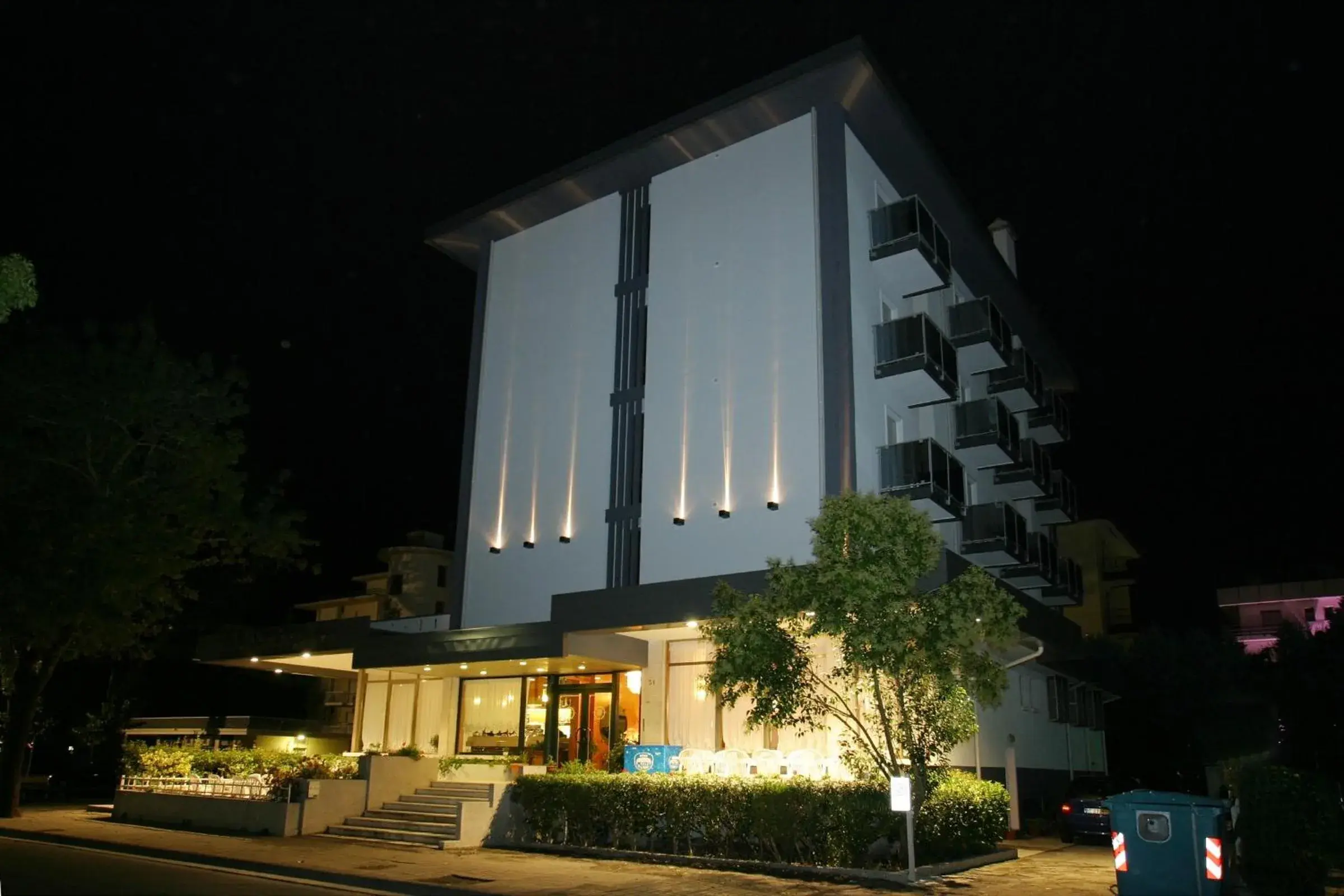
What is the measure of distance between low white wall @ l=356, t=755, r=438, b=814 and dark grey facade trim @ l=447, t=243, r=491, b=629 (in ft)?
21.1

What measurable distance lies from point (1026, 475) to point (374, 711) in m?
20.7

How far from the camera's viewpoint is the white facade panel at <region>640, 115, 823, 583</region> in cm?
2430

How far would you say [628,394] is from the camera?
A: 2777 cm

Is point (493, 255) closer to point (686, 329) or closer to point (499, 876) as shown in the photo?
point (686, 329)

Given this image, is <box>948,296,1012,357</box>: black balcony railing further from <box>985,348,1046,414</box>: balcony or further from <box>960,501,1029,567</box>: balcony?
<box>960,501,1029,567</box>: balcony

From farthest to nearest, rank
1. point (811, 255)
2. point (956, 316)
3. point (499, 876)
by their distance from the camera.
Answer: point (956, 316) < point (811, 255) < point (499, 876)

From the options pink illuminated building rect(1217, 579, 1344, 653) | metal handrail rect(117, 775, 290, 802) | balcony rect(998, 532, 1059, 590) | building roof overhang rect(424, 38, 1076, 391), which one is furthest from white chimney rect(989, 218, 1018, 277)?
pink illuminated building rect(1217, 579, 1344, 653)

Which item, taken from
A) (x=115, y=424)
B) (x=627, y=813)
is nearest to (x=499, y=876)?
(x=627, y=813)

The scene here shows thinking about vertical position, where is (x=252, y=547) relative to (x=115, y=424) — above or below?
below

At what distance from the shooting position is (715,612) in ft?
56.2

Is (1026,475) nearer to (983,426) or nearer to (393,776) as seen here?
(983,426)

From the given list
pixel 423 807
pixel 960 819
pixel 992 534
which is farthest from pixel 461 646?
pixel 992 534

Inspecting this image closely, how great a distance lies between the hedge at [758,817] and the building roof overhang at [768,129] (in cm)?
1658

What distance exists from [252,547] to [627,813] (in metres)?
14.5
